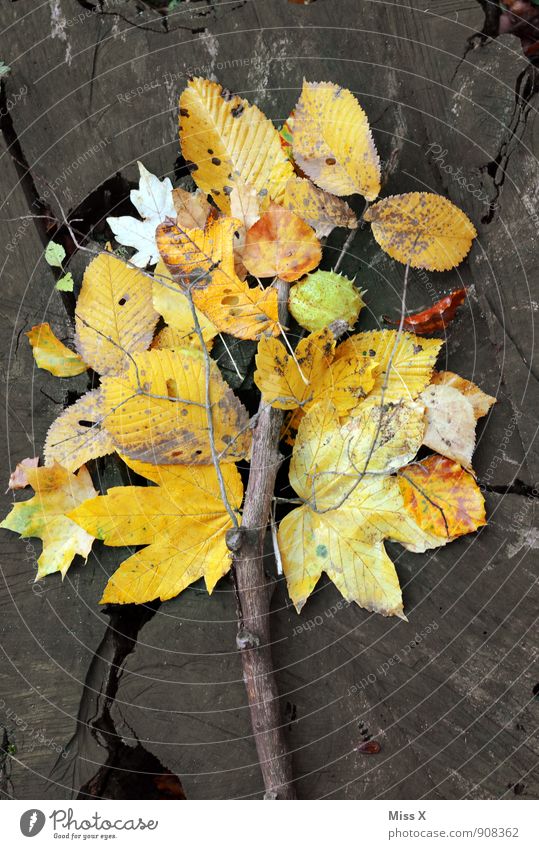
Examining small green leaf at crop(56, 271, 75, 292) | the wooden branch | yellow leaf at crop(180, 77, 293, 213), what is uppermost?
yellow leaf at crop(180, 77, 293, 213)

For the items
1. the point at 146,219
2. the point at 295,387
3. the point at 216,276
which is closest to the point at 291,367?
the point at 295,387

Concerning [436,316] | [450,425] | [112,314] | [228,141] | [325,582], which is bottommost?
[325,582]

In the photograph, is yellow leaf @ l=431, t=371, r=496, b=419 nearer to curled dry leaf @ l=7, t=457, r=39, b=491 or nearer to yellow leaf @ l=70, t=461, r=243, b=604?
yellow leaf @ l=70, t=461, r=243, b=604

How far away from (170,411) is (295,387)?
14cm

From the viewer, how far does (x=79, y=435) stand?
78 centimetres

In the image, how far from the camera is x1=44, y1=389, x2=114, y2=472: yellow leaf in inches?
30.1

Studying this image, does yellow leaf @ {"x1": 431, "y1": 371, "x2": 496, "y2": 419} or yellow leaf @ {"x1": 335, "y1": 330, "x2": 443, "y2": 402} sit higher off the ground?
yellow leaf @ {"x1": 335, "y1": 330, "x2": 443, "y2": 402}

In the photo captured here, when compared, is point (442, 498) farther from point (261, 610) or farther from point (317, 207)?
point (317, 207)

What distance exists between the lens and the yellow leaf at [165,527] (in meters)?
0.73

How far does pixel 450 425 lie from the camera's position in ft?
2.40

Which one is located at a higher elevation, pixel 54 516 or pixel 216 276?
pixel 216 276

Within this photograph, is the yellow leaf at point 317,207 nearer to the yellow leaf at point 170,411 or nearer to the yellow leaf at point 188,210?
the yellow leaf at point 188,210

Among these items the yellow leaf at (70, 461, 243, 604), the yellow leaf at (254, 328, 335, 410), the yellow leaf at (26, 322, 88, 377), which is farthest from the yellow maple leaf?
the yellow leaf at (26, 322, 88, 377)
